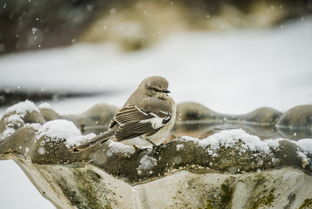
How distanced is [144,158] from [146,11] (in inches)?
177

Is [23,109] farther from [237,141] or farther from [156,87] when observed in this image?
[237,141]

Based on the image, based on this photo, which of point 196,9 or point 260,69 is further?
point 260,69

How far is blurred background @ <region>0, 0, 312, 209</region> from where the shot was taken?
566 cm

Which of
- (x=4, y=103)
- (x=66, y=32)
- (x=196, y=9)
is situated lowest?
(x=4, y=103)

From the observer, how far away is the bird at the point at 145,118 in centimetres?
218

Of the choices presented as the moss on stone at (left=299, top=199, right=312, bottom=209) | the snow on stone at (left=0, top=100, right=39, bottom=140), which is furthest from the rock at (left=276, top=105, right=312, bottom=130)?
the snow on stone at (left=0, top=100, right=39, bottom=140)

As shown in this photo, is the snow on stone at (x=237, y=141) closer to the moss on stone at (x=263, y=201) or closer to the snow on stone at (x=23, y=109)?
the moss on stone at (x=263, y=201)

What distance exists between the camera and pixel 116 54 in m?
6.86

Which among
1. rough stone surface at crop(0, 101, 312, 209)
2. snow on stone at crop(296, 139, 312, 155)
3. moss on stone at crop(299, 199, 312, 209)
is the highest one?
snow on stone at crop(296, 139, 312, 155)

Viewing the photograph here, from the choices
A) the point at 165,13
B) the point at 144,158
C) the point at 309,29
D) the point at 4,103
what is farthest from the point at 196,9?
the point at 144,158

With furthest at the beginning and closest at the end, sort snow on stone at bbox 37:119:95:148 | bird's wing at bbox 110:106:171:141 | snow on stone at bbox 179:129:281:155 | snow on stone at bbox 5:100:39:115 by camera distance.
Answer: snow on stone at bbox 5:100:39:115
bird's wing at bbox 110:106:171:141
snow on stone at bbox 37:119:95:148
snow on stone at bbox 179:129:281:155

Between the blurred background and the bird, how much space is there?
94.8 inches

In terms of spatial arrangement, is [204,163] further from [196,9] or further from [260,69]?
[260,69]

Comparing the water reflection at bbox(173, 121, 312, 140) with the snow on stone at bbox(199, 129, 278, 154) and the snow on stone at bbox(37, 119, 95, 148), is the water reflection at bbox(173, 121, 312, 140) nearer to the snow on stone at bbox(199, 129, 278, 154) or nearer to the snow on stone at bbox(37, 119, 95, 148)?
the snow on stone at bbox(199, 129, 278, 154)
